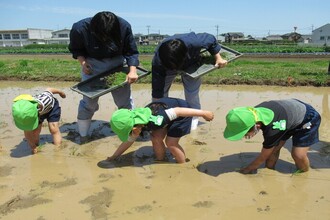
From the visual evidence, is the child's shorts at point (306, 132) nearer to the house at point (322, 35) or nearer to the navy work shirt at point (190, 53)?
the navy work shirt at point (190, 53)

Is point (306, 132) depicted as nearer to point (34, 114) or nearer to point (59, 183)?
point (59, 183)

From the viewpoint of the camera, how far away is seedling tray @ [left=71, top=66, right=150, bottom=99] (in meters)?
4.10

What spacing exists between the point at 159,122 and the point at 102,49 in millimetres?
1473

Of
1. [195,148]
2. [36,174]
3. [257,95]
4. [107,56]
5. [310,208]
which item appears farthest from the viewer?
[257,95]

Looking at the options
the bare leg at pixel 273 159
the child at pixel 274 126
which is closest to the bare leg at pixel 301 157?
the child at pixel 274 126

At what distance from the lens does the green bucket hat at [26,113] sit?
352 cm

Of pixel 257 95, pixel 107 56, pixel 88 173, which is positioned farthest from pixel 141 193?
pixel 257 95

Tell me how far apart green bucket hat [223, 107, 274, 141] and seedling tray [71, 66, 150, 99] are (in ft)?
5.51

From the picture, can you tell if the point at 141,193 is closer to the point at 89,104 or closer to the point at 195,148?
the point at 195,148

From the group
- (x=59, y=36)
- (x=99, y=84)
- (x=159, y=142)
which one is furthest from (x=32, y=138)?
(x=59, y=36)

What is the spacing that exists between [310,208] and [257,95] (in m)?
4.47

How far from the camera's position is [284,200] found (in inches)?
108

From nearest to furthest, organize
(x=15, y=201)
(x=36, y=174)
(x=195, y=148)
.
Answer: (x=15, y=201) → (x=36, y=174) → (x=195, y=148)

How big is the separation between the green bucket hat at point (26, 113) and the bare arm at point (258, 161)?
2299 mm
